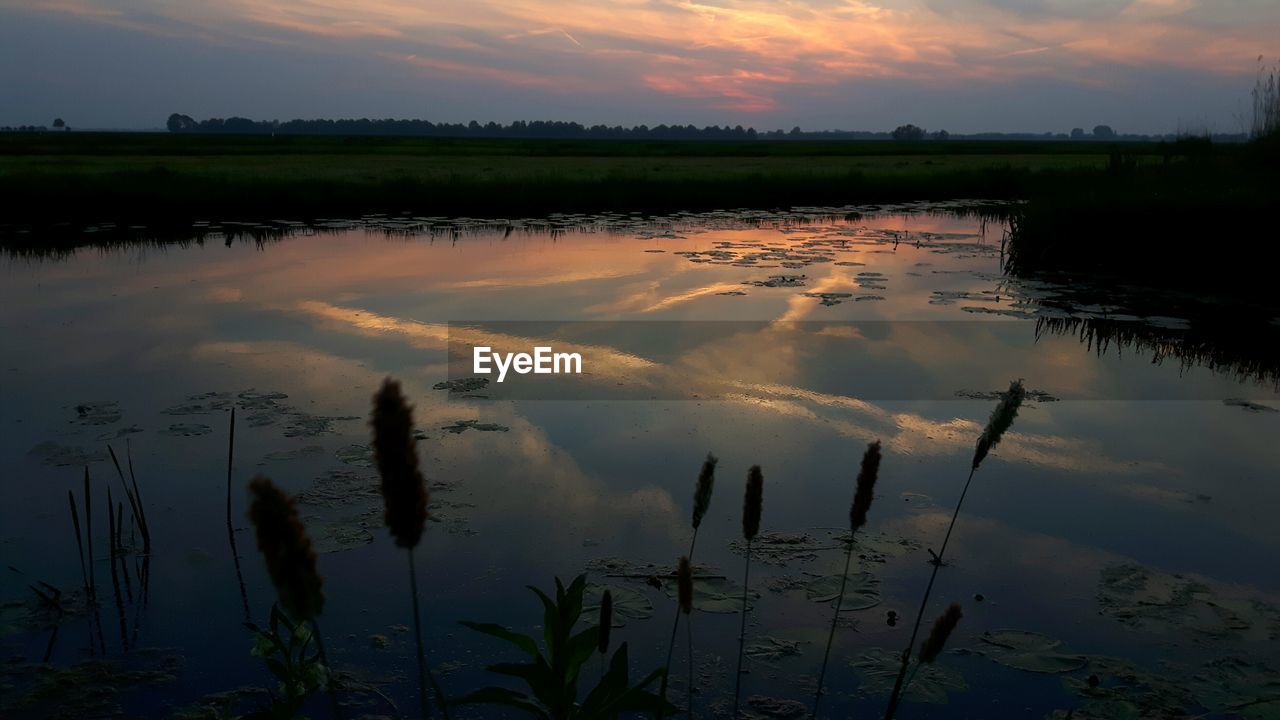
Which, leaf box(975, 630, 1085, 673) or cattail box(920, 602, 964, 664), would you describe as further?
leaf box(975, 630, 1085, 673)

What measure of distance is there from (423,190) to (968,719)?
23.9 m

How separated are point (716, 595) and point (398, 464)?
319cm

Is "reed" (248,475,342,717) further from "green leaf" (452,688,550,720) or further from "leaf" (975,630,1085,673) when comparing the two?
"leaf" (975,630,1085,673)

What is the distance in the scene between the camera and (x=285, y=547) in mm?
1101

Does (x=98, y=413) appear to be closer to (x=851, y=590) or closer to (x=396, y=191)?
(x=851, y=590)

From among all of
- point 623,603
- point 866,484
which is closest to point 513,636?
point 866,484

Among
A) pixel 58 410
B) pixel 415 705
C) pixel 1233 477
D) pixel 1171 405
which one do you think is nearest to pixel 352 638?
pixel 415 705

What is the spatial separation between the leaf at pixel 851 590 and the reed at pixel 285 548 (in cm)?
327

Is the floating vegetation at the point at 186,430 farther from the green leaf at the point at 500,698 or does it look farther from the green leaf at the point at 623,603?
the green leaf at the point at 500,698

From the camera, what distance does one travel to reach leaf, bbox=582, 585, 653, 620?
3863 mm

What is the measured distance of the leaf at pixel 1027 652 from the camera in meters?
3.55

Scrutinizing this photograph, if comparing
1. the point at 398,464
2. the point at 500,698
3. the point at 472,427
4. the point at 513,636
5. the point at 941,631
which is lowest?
the point at 472,427

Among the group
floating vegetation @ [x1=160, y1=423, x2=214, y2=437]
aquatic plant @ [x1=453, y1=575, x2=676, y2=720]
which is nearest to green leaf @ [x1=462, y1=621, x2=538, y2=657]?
aquatic plant @ [x1=453, y1=575, x2=676, y2=720]

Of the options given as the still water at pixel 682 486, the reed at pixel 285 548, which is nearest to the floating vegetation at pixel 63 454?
the still water at pixel 682 486
